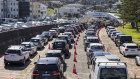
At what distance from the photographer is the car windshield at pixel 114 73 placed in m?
12.6

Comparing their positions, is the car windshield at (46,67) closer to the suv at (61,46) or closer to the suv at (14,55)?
the suv at (14,55)

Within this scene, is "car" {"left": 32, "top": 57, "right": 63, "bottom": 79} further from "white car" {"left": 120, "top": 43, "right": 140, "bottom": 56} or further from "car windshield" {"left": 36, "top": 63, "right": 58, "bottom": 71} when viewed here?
"white car" {"left": 120, "top": 43, "right": 140, "bottom": 56}

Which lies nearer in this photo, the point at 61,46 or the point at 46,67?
the point at 46,67

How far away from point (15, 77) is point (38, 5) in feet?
404

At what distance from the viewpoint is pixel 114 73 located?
41.3 feet

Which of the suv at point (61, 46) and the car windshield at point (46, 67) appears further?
the suv at point (61, 46)

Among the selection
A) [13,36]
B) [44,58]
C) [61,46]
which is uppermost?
[44,58]

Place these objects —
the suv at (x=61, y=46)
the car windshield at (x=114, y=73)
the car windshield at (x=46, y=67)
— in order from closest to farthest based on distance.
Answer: the car windshield at (x=114, y=73) → the car windshield at (x=46, y=67) → the suv at (x=61, y=46)

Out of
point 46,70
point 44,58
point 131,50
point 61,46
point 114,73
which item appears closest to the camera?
point 114,73

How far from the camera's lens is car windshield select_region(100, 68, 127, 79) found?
495 inches

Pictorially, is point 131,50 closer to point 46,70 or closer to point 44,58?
point 44,58

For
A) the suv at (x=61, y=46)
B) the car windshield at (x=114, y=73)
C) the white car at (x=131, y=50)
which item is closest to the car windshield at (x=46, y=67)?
the car windshield at (x=114, y=73)

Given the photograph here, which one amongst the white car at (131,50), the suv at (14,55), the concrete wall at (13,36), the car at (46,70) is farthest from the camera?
the concrete wall at (13,36)

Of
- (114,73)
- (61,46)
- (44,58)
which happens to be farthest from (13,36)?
(114,73)
